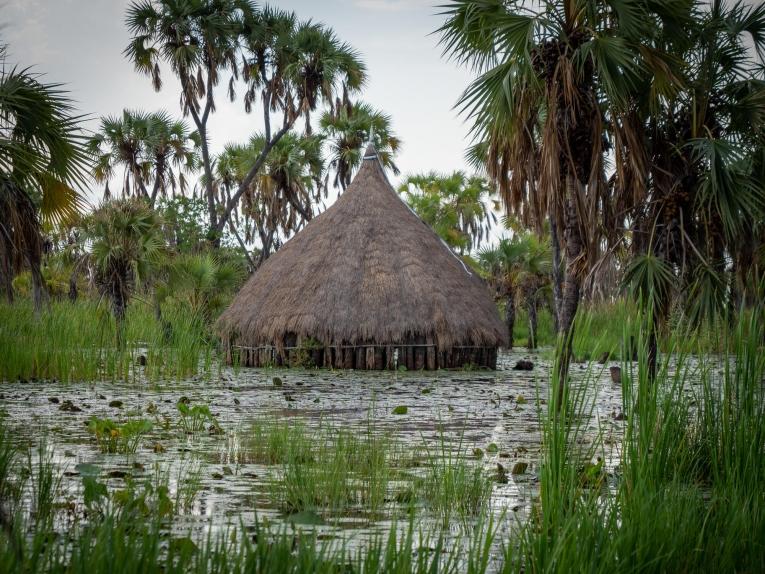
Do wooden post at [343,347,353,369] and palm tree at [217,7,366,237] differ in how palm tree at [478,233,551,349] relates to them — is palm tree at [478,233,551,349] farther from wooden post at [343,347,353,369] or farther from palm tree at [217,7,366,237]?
wooden post at [343,347,353,369]

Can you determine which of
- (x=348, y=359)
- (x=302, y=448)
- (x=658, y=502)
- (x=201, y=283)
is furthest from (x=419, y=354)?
(x=658, y=502)

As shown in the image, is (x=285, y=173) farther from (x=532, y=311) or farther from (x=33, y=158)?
(x=33, y=158)

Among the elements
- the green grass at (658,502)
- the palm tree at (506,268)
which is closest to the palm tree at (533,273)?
the palm tree at (506,268)

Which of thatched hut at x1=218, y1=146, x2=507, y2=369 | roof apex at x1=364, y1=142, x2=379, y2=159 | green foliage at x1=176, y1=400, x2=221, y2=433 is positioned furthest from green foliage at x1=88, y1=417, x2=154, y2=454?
roof apex at x1=364, y1=142, x2=379, y2=159

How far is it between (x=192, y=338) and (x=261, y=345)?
4.54 meters

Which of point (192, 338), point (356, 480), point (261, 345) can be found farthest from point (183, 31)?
point (356, 480)

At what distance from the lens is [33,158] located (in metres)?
8.53

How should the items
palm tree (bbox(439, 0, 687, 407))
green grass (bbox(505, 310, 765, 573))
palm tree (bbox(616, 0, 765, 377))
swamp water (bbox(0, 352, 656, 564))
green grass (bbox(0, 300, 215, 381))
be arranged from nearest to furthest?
1. green grass (bbox(505, 310, 765, 573))
2. swamp water (bbox(0, 352, 656, 564))
3. palm tree (bbox(439, 0, 687, 407))
4. palm tree (bbox(616, 0, 765, 377))
5. green grass (bbox(0, 300, 215, 381))

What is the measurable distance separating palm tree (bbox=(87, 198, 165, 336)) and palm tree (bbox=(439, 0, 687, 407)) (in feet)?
29.9

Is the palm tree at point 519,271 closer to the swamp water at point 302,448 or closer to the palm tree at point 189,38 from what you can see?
the palm tree at point 189,38

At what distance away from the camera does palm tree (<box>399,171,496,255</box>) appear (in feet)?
109

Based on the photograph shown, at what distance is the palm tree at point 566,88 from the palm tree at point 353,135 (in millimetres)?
20751

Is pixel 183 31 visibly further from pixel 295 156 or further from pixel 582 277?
pixel 582 277

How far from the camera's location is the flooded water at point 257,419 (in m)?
4.39
